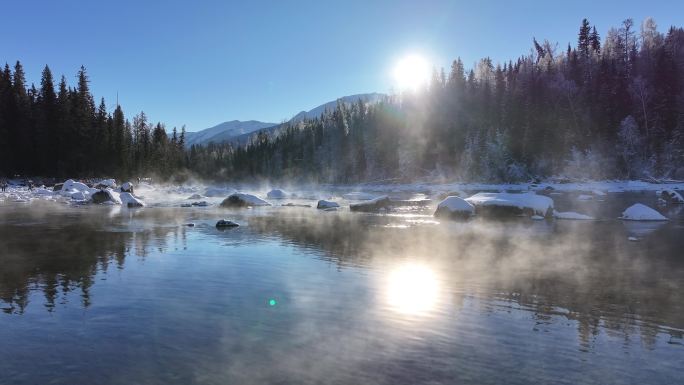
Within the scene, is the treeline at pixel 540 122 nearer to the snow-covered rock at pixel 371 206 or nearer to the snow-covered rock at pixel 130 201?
the snow-covered rock at pixel 371 206

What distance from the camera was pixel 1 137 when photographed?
2675 inches

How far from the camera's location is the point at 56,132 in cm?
7375

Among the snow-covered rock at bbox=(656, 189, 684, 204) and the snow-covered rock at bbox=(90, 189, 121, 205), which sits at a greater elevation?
the snow-covered rock at bbox=(90, 189, 121, 205)

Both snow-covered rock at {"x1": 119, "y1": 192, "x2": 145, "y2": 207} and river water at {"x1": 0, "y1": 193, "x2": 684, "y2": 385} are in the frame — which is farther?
snow-covered rock at {"x1": 119, "y1": 192, "x2": 145, "y2": 207}

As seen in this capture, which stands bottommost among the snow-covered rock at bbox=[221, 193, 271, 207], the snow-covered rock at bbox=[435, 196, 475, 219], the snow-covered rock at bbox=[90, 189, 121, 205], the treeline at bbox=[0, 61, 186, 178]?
the snow-covered rock at bbox=[435, 196, 475, 219]

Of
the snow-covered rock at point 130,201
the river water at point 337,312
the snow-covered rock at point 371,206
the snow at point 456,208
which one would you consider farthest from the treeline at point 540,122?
the river water at point 337,312

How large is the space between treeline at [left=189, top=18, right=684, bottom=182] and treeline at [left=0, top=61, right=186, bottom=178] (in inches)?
2714

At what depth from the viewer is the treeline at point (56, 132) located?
70.7m

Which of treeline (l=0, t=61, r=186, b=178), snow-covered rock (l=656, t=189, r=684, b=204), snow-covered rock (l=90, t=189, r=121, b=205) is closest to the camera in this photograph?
snow-covered rock (l=656, t=189, r=684, b=204)

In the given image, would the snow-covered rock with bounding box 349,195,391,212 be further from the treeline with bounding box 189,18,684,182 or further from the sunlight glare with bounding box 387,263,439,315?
the treeline with bounding box 189,18,684,182

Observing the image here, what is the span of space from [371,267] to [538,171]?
8853 centimetres

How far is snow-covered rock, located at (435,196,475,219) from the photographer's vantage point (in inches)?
1237

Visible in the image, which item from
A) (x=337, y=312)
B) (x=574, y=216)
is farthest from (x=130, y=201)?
(x=574, y=216)

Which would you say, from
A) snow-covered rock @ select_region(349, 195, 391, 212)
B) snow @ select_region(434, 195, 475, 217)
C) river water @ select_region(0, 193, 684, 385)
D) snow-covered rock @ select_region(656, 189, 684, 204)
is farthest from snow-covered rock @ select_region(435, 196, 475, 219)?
snow-covered rock @ select_region(656, 189, 684, 204)
